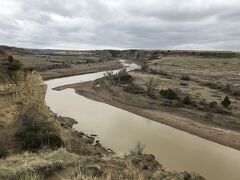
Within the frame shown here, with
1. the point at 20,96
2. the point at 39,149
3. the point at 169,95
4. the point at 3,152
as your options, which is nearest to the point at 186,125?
the point at 169,95

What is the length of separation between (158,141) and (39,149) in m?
12.6

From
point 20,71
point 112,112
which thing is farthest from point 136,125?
point 20,71

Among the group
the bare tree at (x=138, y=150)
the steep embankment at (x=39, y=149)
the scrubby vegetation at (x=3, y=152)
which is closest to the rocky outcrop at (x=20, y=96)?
the steep embankment at (x=39, y=149)

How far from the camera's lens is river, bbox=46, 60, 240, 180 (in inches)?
762

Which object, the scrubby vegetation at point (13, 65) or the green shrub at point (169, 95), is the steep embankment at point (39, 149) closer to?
the scrubby vegetation at point (13, 65)

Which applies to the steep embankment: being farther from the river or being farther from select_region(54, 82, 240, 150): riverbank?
select_region(54, 82, 240, 150): riverbank

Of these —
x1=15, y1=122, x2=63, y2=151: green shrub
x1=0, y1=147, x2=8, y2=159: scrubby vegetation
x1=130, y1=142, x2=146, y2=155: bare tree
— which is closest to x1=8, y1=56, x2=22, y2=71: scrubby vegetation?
x1=15, y1=122, x2=63, y2=151: green shrub

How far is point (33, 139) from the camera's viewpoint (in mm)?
15172

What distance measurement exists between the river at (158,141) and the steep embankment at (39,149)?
3.05m

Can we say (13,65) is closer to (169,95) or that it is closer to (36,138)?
(36,138)

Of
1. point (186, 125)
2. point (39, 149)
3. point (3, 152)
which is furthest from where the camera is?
point (186, 125)

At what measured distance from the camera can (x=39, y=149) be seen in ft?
46.8

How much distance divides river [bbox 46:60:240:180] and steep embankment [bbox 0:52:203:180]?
120 inches

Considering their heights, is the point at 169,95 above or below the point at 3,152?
below
